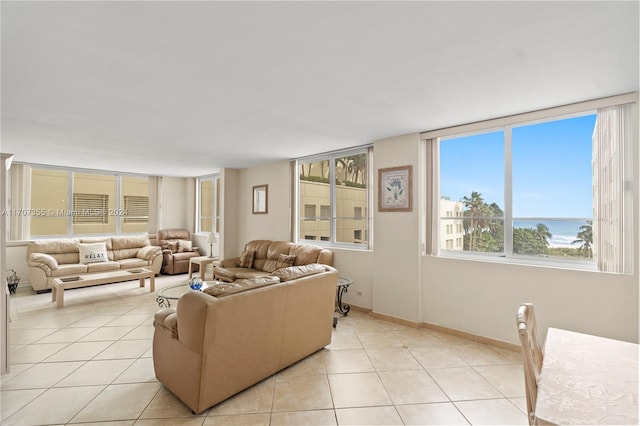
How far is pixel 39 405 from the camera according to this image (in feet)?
7.29

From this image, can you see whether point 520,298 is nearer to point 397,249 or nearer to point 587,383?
→ point 397,249

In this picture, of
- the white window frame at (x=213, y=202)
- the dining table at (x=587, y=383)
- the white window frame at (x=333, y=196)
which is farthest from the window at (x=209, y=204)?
the dining table at (x=587, y=383)

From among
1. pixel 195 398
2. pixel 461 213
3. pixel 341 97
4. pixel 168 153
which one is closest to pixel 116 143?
pixel 168 153

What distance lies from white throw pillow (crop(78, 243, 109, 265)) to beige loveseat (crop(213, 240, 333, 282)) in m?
2.57

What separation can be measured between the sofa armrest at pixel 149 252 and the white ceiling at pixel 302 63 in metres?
3.45

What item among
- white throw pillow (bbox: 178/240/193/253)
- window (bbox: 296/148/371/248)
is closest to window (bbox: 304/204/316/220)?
window (bbox: 296/148/371/248)

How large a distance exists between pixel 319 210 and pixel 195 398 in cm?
361

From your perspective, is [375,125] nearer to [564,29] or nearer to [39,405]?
[564,29]

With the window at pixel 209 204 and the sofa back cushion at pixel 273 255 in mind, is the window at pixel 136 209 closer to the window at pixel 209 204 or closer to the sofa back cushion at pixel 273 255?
the window at pixel 209 204

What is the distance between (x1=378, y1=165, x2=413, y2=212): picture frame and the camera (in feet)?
12.8

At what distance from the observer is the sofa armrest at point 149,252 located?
658 centimetres

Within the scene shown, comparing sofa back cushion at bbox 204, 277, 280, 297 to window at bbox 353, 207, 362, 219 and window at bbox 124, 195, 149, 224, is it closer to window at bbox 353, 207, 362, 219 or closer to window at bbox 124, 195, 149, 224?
window at bbox 353, 207, 362, 219

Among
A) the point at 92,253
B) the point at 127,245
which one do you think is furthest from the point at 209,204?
the point at 92,253

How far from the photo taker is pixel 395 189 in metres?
4.05
